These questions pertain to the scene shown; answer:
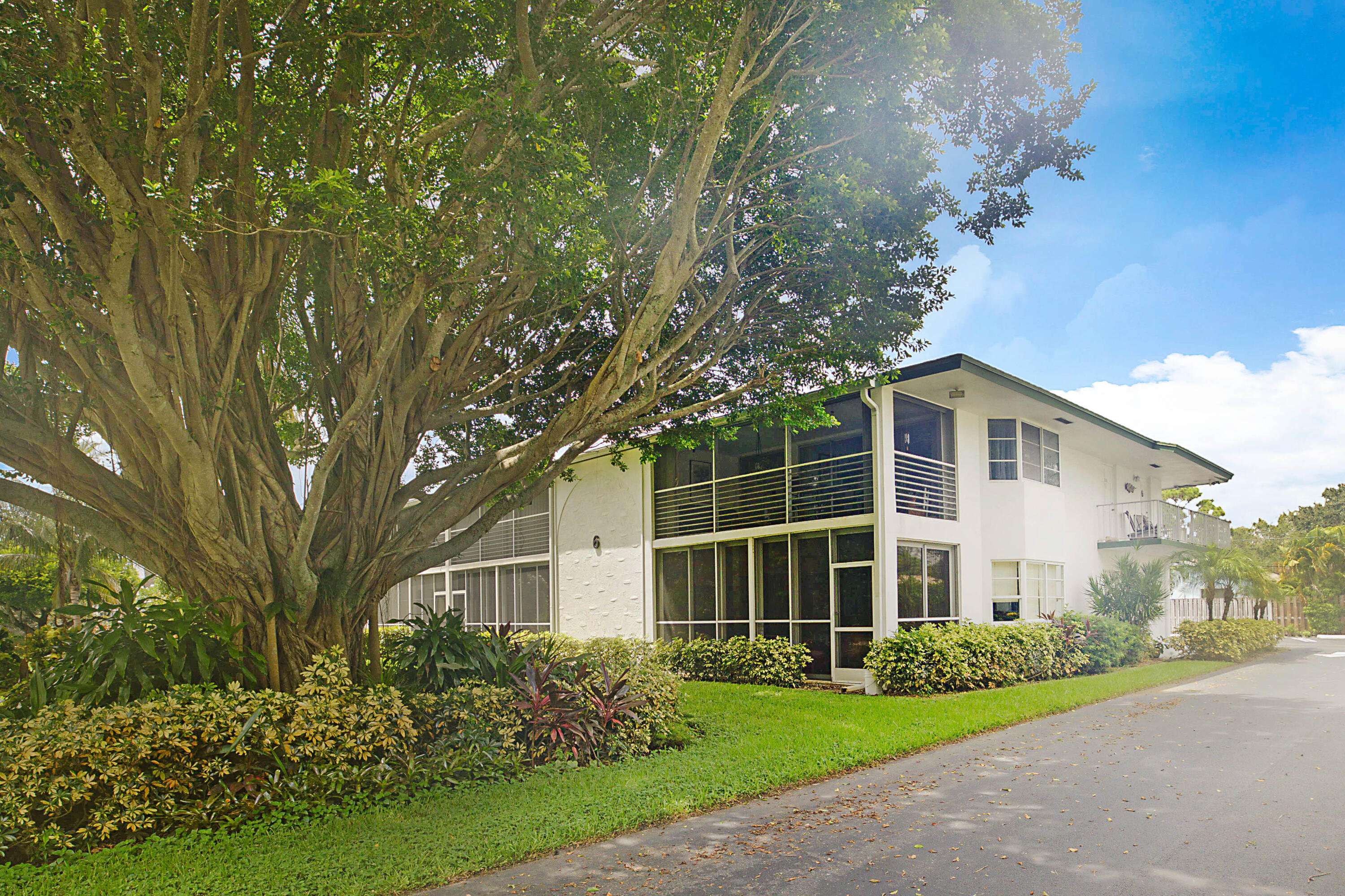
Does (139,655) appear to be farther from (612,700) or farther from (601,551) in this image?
(601,551)

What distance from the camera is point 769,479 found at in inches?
651

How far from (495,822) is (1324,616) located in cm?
4322

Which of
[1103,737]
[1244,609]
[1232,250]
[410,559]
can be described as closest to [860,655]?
[1103,737]

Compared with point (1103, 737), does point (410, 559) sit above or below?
above

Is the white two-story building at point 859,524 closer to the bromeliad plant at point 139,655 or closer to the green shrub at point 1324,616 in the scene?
the bromeliad plant at point 139,655

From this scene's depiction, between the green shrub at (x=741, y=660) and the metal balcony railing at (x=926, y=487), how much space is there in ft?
10.7

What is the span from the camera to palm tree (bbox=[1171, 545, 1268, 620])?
21438 millimetres

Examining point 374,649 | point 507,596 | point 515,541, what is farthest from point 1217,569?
point 374,649

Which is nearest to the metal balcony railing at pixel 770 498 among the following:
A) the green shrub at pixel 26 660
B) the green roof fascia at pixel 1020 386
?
the green roof fascia at pixel 1020 386

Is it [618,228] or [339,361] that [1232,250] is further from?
[339,361]

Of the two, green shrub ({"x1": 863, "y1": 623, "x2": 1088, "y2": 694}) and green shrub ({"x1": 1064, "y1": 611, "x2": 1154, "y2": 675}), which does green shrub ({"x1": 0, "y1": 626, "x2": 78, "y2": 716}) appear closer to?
green shrub ({"x1": 863, "y1": 623, "x2": 1088, "y2": 694})

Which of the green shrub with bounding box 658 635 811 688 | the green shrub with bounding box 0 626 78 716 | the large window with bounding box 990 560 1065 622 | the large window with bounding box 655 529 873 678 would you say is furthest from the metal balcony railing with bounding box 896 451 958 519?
the green shrub with bounding box 0 626 78 716

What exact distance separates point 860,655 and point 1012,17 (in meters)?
10.4

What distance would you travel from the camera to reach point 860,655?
1471cm
